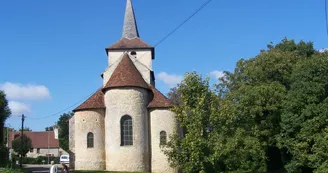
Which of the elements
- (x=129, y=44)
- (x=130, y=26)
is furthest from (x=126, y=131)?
(x=130, y=26)

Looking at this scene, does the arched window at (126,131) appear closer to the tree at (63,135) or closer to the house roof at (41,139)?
the tree at (63,135)

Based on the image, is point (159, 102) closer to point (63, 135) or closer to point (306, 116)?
point (306, 116)

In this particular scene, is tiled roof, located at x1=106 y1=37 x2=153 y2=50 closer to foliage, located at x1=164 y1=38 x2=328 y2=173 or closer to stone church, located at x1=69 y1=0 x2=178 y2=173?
stone church, located at x1=69 y1=0 x2=178 y2=173

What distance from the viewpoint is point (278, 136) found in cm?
4041

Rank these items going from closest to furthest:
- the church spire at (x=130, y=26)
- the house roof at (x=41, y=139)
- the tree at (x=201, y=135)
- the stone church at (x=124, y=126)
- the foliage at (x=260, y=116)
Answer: the tree at (x=201, y=135) < the foliage at (x=260, y=116) < the stone church at (x=124, y=126) < the church spire at (x=130, y=26) < the house roof at (x=41, y=139)

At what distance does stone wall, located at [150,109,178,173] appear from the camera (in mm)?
38969

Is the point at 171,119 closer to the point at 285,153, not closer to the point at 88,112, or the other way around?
the point at 88,112

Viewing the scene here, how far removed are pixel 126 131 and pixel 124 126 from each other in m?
0.50

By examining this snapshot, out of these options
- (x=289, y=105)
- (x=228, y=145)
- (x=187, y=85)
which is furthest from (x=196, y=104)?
(x=289, y=105)

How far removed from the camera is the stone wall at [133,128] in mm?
37906

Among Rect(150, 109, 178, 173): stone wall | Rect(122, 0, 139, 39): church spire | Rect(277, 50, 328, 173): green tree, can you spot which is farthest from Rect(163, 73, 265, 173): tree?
Rect(122, 0, 139, 39): church spire

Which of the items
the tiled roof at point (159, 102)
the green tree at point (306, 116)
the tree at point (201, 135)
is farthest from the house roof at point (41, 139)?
the tree at point (201, 135)

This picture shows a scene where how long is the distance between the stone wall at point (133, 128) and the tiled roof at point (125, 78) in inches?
19.6

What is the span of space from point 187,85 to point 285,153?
718 inches
